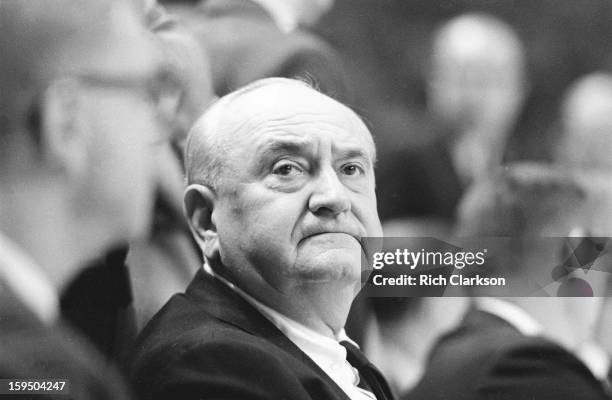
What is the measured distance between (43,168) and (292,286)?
74cm

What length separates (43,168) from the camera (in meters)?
2.30

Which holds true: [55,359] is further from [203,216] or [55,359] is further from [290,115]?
[290,115]

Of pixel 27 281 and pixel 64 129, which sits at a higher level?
pixel 64 129

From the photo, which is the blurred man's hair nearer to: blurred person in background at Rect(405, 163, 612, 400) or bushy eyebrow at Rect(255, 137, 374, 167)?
bushy eyebrow at Rect(255, 137, 374, 167)

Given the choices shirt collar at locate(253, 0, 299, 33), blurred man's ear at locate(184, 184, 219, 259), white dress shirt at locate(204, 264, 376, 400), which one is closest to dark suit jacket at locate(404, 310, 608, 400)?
white dress shirt at locate(204, 264, 376, 400)

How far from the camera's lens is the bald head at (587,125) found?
8.29ft

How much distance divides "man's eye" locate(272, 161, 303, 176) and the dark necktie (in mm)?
453

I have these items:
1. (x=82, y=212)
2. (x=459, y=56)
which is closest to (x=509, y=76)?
(x=459, y=56)

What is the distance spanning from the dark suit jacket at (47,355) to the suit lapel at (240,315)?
1.09ft

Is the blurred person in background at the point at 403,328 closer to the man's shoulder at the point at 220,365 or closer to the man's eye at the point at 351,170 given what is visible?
the man's eye at the point at 351,170

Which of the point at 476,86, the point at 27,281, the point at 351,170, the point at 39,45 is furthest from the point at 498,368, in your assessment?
the point at 39,45

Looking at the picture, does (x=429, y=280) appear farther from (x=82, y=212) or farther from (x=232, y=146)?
(x=82, y=212)

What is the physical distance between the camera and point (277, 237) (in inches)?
80.9

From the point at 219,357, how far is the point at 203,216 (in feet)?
1.38
